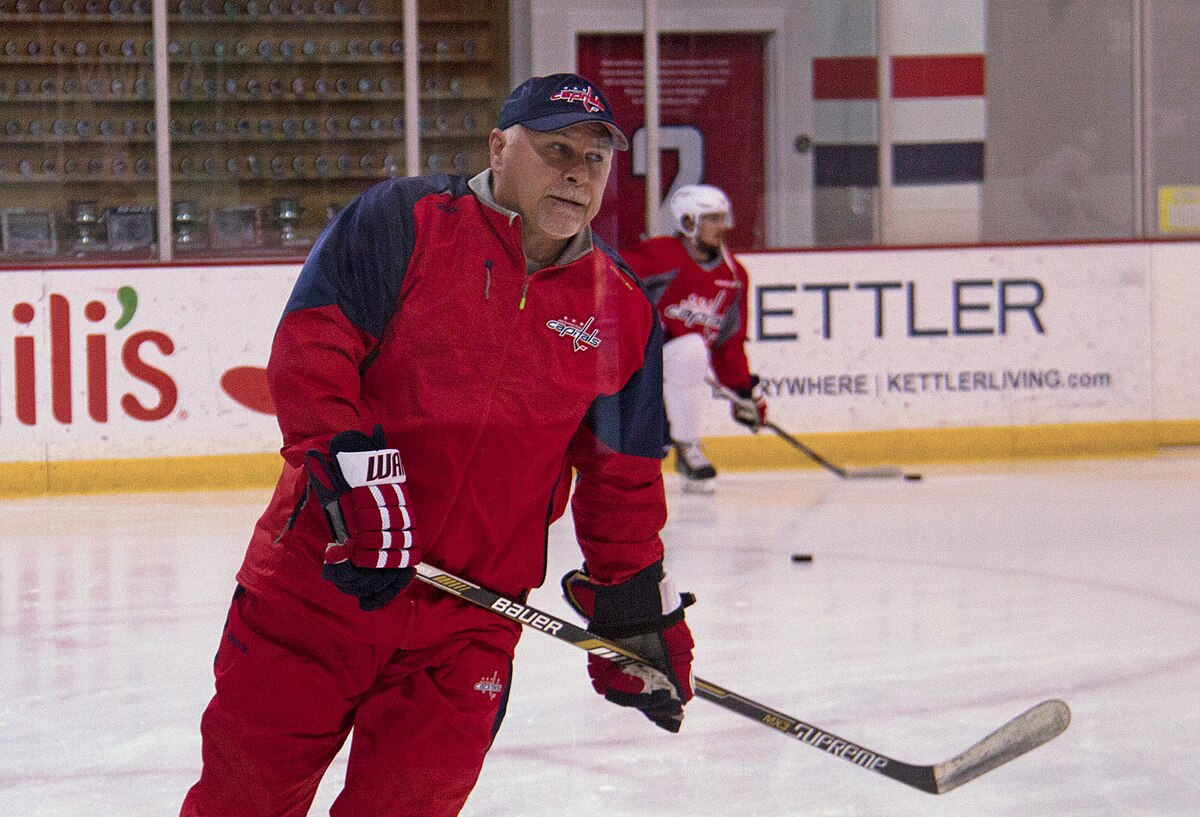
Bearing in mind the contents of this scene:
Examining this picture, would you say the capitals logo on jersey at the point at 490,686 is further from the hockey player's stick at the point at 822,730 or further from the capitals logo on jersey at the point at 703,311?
the capitals logo on jersey at the point at 703,311

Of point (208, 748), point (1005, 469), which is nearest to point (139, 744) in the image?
point (208, 748)

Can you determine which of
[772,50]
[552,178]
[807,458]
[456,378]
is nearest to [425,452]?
[456,378]

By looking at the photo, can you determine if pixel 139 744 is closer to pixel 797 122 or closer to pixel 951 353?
pixel 951 353

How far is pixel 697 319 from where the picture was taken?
6023 mm

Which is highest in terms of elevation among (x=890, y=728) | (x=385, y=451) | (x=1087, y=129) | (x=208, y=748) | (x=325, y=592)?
(x=1087, y=129)

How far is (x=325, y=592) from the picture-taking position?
168cm

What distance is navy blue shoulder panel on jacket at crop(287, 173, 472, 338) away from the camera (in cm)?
165

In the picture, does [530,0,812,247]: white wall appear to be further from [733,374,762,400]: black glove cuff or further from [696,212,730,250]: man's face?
[733,374,762,400]: black glove cuff

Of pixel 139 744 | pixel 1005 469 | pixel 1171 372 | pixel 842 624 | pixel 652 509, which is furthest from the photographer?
pixel 1171 372

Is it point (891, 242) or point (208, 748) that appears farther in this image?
point (891, 242)

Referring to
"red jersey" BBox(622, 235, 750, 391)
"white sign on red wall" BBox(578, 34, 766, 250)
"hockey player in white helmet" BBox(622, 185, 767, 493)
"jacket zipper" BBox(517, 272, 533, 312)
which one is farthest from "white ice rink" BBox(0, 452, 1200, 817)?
"white sign on red wall" BBox(578, 34, 766, 250)

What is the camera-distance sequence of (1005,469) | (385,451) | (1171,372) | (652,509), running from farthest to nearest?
(1171,372), (1005,469), (652,509), (385,451)

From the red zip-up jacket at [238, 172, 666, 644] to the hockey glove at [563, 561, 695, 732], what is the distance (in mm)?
108

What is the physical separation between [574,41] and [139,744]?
15.7 feet
